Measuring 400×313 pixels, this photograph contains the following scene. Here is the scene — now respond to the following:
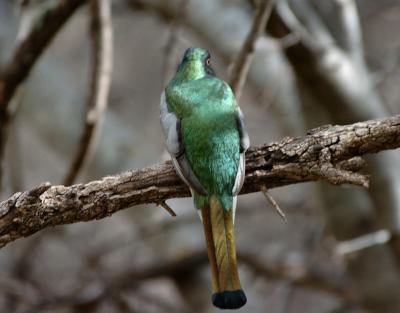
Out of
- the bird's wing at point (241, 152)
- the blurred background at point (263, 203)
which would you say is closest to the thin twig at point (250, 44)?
the blurred background at point (263, 203)

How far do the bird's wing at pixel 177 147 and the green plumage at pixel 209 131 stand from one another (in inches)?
0.9

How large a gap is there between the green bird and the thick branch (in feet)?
0.34

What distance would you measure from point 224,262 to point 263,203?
503 cm

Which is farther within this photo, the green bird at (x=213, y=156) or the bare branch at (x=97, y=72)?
the bare branch at (x=97, y=72)

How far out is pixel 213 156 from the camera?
11.2 feet

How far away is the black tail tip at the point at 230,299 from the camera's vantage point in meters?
3.13

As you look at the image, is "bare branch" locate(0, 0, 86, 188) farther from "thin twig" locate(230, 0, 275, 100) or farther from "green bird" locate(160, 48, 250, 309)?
"green bird" locate(160, 48, 250, 309)

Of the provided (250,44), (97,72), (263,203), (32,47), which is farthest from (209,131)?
(263,203)

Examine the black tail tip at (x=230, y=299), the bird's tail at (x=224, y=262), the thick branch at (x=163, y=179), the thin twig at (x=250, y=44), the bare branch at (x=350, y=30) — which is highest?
the bare branch at (x=350, y=30)

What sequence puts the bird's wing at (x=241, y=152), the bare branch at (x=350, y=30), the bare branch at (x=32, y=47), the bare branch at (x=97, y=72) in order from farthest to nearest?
the bare branch at (x=350, y=30), the bare branch at (x=97, y=72), the bare branch at (x=32, y=47), the bird's wing at (x=241, y=152)

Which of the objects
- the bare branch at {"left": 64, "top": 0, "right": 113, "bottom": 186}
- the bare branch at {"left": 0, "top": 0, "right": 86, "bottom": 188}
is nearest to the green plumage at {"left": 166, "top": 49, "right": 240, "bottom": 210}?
the bare branch at {"left": 0, "top": 0, "right": 86, "bottom": 188}

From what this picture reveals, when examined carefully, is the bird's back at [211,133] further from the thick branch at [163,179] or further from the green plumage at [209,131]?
the thick branch at [163,179]

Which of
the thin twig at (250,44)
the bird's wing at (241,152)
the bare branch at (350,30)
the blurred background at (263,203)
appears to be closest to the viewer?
the bird's wing at (241,152)

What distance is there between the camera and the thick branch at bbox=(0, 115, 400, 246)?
3137 millimetres
